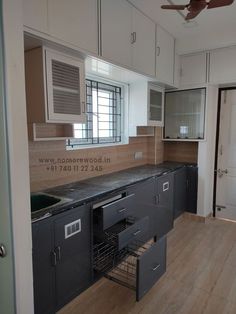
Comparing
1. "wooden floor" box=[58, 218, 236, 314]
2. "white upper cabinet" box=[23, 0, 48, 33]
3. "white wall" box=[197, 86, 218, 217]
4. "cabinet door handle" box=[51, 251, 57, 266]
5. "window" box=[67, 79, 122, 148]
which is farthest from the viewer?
"white wall" box=[197, 86, 218, 217]

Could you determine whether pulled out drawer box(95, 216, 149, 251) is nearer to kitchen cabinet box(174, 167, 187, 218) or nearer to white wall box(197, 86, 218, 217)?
kitchen cabinet box(174, 167, 187, 218)

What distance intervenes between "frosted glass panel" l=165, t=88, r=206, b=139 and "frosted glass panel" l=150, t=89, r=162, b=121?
0.28 meters

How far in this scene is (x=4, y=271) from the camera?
963 mm

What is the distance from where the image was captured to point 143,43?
8.11 feet

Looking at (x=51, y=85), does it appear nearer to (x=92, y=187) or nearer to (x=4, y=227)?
(x=92, y=187)

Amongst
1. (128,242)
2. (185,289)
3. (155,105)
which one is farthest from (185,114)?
(185,289)

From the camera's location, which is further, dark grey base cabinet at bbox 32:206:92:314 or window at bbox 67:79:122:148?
window at bbox 67:79:122:148

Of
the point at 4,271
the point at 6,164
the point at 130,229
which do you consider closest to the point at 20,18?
the point at 6,164

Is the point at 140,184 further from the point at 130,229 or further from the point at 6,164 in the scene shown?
the point at 6,164

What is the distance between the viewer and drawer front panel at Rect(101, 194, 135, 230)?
5.98 feet


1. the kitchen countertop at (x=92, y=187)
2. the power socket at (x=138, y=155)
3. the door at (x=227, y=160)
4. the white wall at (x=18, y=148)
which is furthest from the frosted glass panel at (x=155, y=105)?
the white wall at (x=18, y=148)

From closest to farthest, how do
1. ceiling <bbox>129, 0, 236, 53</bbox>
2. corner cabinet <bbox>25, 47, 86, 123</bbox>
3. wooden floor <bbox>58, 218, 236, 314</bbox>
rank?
corner cabinet <bbox>25, 47, 86, 123</bbox> → wooden floor <bbox>58, 218, 236, 314</bbox> → ceiling <bbox>129, 0, 236, 53</bbox>

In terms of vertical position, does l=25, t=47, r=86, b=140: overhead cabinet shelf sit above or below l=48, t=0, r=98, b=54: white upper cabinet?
below

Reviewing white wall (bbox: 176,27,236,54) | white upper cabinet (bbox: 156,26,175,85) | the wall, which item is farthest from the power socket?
white wall (bbox: 176,27,236,54)
